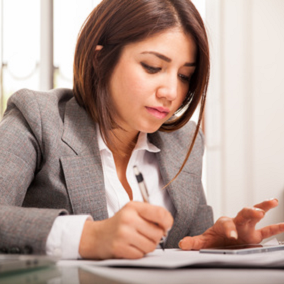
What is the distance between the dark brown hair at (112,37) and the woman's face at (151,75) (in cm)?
3

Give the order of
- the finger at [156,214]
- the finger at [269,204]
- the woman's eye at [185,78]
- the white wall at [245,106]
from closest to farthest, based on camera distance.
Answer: the finger at [156,214] < the finger at [269,204] < the woman's eye at [185,78] < the white wall at [245,106]

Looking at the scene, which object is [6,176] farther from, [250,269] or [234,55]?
[234,55]

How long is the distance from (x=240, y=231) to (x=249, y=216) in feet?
0.21

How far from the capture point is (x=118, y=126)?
49.8 inches

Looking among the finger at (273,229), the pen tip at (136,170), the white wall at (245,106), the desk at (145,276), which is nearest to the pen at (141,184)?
the pen tip at (136,170)

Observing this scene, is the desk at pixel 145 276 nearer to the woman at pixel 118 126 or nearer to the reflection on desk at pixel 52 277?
the reflection on desk at pixel 52 277

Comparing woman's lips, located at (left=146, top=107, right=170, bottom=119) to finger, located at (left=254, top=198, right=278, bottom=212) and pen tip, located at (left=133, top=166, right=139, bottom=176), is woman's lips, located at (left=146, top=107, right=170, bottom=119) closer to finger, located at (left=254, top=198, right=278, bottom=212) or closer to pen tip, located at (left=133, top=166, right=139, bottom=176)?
pen tip, located at (left=133, top=166, right=139, bottom=176)

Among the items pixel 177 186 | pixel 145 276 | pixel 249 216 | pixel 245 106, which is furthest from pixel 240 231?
pixel 245 106

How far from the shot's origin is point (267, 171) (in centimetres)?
257

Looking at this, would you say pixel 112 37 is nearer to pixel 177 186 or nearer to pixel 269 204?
pixel 177 186

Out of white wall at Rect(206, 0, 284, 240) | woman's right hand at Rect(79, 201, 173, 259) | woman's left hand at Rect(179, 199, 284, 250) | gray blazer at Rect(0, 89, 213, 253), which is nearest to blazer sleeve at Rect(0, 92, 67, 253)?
gray blazer at Rect(0, 89, 213, 253)

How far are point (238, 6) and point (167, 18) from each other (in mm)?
1749

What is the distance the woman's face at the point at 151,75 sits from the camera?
112 cm

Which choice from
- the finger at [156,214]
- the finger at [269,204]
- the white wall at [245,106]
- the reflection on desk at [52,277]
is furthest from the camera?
the white wall at [245,106]
